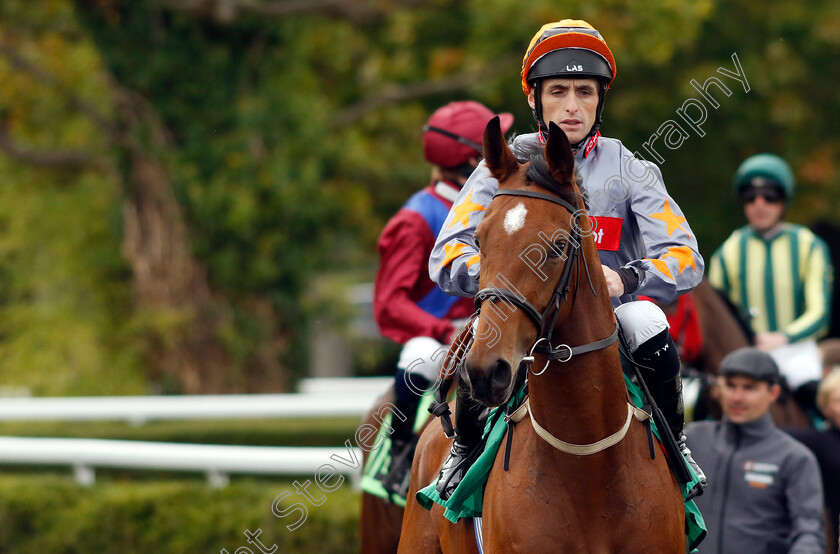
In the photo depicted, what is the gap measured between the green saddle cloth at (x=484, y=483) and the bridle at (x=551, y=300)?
1.23 ft

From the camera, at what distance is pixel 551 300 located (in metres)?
2.99

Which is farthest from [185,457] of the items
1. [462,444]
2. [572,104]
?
[572,104]

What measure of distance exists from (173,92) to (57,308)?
2.98 m

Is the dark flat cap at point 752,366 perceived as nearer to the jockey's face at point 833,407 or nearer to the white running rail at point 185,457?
the jockey's face at point 833,407

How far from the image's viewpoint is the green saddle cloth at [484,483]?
3.52 metres

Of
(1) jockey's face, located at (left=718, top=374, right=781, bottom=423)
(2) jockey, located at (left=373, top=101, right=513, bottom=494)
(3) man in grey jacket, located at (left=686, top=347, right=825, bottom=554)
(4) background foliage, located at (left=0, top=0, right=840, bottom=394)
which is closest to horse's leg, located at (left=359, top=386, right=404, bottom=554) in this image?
(2) jockey, located at (left=373, top=101, right=513, bottom=494)

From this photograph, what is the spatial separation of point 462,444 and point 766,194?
4163mm

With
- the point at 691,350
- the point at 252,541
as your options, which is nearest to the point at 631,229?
the point at 691,350

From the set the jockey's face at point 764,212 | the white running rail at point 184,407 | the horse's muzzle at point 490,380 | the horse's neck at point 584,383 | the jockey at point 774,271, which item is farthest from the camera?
the white running rail at point 184,407

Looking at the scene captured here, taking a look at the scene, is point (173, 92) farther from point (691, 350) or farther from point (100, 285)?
point (691, 350)

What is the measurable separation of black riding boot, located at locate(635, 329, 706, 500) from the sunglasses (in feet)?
12.9

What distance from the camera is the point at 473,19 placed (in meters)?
13.0

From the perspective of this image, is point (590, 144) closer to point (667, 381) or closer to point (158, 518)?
point (667, 381)


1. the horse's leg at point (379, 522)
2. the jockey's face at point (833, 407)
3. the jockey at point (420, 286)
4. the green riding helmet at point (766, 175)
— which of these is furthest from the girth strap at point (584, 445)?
the green riding helmet at point (766, 175)
